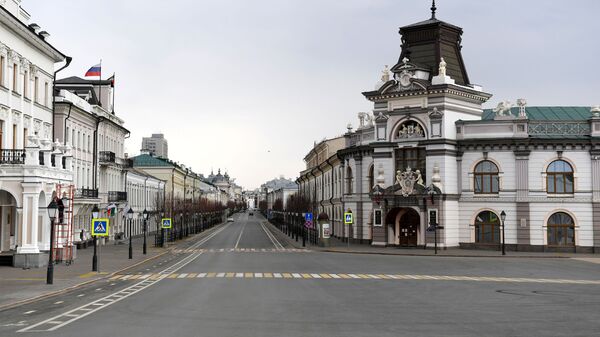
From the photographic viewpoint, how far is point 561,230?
52.6 meters

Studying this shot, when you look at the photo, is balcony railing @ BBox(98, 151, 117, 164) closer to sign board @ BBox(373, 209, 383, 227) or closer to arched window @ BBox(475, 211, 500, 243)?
sign board @ BBox(373, 209, 383, 227)

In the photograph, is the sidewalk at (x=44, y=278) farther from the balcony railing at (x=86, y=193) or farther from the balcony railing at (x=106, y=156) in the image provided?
the balcony railing at (x=106, y=156)

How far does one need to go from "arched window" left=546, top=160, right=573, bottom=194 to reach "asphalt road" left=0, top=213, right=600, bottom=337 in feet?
60.2

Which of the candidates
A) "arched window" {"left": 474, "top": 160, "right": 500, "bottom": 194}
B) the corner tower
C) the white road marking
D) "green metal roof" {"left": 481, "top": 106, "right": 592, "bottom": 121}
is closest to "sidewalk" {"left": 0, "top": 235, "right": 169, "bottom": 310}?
the white road marking

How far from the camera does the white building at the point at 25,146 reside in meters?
34.8

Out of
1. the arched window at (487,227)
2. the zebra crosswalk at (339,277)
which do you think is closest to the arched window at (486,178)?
the arched window at (487,227)

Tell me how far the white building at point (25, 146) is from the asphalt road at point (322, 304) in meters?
6.59

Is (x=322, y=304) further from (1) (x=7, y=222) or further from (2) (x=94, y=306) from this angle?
(1) (x=7, y=222)

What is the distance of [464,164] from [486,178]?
223cm

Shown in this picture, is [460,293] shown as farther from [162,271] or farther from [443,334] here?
[162,271]

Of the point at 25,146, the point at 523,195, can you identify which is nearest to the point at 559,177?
the point at 523,195

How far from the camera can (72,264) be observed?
127ft

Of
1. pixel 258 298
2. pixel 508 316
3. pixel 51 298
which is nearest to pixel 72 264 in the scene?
pixel 51 298

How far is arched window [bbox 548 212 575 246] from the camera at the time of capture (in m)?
52.4
